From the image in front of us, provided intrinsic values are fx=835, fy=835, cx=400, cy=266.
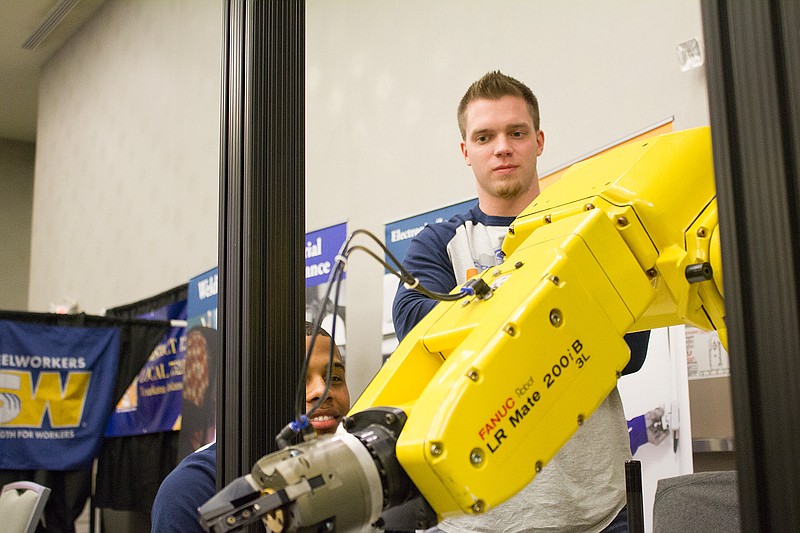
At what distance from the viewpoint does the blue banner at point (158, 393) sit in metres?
4.54

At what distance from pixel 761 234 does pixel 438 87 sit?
293 cm

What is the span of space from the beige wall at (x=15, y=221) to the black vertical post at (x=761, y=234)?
8.57 m

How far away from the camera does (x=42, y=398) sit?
4.25 meters

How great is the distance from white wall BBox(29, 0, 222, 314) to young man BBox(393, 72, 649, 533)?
3.17 metres

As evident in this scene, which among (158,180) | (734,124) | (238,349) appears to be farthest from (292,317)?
(158,180)

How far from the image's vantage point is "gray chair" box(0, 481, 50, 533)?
3.29 m

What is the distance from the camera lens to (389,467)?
726 millimetres

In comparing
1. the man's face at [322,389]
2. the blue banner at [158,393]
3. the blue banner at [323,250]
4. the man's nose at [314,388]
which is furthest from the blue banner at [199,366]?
the man's nose at [314,388]

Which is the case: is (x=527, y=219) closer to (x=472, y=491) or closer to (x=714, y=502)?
(x=472, y=491)

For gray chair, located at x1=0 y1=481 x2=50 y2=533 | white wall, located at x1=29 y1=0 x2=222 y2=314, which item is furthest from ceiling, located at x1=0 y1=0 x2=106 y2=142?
gray chair, located at x1=0 y1=481 x2=50 y2=533

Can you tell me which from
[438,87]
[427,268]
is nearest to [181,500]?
[427,268]

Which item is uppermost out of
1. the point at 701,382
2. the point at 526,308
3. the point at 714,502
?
the point at 526,308

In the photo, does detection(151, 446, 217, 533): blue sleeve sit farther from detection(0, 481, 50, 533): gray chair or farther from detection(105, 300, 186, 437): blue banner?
detection(105, 300, 186, 437): blue banner

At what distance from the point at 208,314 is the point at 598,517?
3191mm
